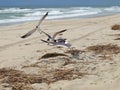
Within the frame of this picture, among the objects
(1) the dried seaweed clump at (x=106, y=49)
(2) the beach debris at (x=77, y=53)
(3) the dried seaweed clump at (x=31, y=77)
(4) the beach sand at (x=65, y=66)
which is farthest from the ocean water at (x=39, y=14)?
(3) the dried seaweed clump at (x=31, y=77)

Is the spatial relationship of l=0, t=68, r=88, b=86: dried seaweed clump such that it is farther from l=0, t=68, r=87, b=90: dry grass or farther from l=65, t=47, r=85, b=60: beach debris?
l=65, t=47, r=85, b=60: beach debris

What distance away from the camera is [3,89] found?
5.93m

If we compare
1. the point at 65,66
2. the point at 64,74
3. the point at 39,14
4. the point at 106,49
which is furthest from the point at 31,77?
the point at 39,14

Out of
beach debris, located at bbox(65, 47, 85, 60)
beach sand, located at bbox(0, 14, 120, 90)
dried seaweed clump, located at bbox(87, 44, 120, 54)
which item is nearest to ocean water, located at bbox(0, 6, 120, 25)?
beach sand, located at bbox(0, 14, 120, 90)

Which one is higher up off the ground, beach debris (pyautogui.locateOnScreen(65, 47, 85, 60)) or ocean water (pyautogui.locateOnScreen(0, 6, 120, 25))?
beach debris (pyautogui.locateOnScreen(65, 47, 85, 60))

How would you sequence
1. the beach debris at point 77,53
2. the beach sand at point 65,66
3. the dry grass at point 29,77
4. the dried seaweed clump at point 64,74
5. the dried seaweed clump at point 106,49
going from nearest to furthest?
the beach sand at point 65,66 → the dry grass at point 29,77 → the dried seaweed clump at point 64,74 → the beach debris at point 77,53 → the dried seaweed clump at point 106,49

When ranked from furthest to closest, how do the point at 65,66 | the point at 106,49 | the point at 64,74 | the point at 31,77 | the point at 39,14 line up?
the point at 39,14, the point at 106,49, the point at 65,66, the point at 64,74, the point at 31,77

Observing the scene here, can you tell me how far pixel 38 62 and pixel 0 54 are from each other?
5.54 feet

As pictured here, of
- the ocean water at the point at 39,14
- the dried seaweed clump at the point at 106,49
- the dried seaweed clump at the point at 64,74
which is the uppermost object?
the dried seaweed clump at the point at 64,74

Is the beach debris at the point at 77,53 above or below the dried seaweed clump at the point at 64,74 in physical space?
below

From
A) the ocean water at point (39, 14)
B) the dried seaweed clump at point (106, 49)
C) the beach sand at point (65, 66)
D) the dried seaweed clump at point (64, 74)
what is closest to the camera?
the beach sand at point (65, 66)

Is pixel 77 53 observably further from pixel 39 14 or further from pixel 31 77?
pixel 39 14

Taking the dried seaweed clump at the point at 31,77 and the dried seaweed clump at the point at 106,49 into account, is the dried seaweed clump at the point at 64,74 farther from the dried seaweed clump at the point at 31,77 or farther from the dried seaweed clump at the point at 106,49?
the dried seaweed clump at the point at 106,49

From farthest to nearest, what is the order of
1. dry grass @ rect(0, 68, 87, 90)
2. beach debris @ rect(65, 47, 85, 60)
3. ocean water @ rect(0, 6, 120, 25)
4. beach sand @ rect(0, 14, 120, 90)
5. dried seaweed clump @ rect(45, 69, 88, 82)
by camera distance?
ocean water @ rect(0, 6, 120, 25) → beach debris @ rect(65, 47, 85, 60) → dried seaweed clump @ rect(45, 69, 88, 82) → dry grass @ rect(0, 68, 87, 90) → beach sand @ rect(0, 14, 120, 90)
